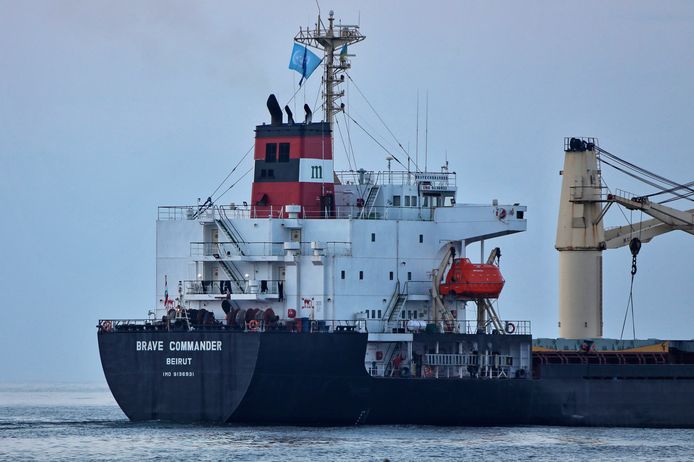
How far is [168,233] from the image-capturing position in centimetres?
5453

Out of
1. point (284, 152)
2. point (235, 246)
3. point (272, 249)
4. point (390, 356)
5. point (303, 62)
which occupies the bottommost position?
point (390, 356)

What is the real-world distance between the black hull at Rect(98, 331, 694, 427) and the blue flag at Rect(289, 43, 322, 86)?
9.35 metres

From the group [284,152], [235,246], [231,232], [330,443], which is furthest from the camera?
[284,152]

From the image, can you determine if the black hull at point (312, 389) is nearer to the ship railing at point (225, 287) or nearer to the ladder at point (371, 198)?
the ship railing at point (225, 287)

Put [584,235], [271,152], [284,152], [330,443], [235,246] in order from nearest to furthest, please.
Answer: [330,443] → [235,246] → [284,152] → [271,152] → [584,235]

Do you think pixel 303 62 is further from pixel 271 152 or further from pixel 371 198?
pixel 371 198

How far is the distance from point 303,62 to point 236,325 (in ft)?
30.8

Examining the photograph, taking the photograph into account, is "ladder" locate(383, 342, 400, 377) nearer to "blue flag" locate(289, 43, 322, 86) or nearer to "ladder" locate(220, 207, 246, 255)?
"ladder" locate(220, 207, 246, 255)

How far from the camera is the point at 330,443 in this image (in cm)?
4703

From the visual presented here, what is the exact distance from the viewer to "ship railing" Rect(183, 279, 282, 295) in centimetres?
5294

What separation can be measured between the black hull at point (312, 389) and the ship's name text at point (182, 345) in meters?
0.07

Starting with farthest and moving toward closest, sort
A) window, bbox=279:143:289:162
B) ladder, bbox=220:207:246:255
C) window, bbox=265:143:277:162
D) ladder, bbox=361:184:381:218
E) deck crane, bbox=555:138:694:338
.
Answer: deck crane, bbox=555:138:694:338, ladder, bbox=361:184:381:218, window, bbox=265:143:277:162, window, bbox=279:143:289:162, ladder, bbox=220:207:246:255

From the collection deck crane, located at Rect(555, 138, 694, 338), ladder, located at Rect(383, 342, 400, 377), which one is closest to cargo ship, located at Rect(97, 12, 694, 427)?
ladder, located at Rect(383, 342, 400, 377)

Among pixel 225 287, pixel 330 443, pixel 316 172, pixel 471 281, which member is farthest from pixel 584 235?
pixel 330 443
